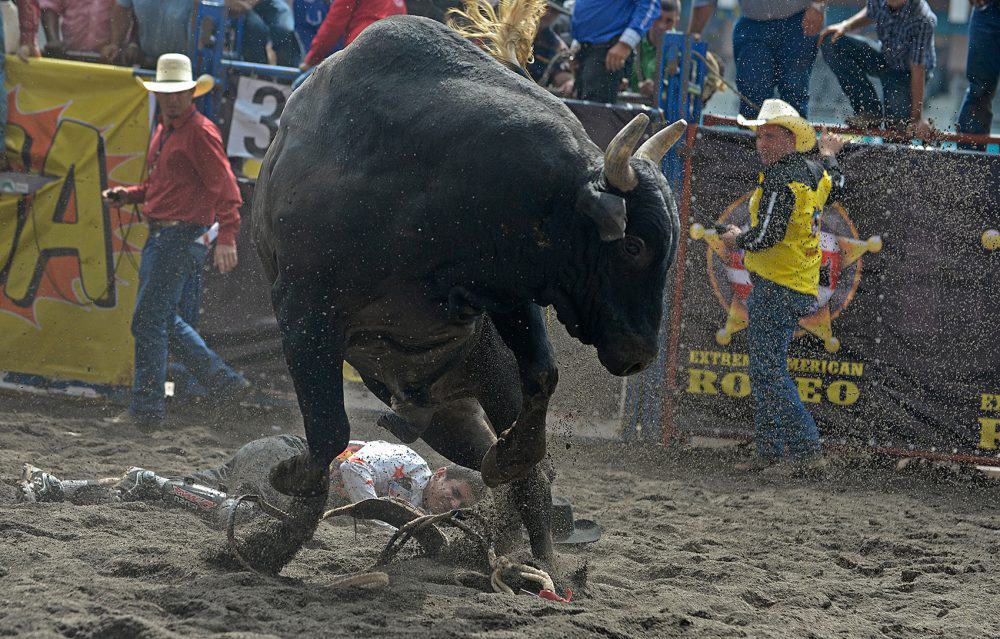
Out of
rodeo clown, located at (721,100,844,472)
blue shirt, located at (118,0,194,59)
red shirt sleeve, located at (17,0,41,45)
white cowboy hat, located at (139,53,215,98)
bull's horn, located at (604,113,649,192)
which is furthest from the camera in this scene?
blue shirt, located at (118,0,194,59)

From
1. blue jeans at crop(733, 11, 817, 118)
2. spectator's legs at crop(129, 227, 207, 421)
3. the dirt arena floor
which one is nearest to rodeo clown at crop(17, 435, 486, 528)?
the dirt arena floor

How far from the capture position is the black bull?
3398 mm

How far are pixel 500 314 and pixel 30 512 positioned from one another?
7.43 ft

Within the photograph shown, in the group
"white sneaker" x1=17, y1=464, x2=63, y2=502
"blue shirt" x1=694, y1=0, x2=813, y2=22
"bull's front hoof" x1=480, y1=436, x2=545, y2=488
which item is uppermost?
"blue shirt" x1=694, y1=0, x2=813, y2=22

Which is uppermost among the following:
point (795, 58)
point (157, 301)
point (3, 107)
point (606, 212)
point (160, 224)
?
point (795, 58)

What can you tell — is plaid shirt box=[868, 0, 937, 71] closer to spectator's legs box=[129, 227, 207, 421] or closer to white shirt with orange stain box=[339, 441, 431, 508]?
white shirt with orange stain box=[339, 441, 431, 508]

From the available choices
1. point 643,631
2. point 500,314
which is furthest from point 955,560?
point 500,314

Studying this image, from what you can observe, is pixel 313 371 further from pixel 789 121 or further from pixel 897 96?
pixel 897 96

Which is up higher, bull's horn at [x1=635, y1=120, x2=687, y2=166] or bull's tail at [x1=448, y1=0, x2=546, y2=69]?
bull's tail at [x1=448, y1=0, x2=546, y2=69]

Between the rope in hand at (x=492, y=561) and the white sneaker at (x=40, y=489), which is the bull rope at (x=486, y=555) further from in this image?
the white sneaker at (x=40, y=489)

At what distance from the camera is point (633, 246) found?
334 cm

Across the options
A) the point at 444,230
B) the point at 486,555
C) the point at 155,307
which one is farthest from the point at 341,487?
the point at 155,307

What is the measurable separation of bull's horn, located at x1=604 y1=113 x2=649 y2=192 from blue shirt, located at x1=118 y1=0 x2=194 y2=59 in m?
5.32

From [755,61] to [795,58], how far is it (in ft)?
0.85
